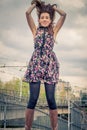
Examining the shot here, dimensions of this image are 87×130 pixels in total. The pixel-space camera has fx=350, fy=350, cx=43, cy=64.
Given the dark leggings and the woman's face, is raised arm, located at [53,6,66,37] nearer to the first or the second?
the woman's face

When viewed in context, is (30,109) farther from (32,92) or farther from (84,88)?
(84,88)

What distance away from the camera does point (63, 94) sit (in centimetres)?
7038

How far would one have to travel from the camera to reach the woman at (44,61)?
14.1ft

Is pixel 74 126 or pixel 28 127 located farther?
pixel 74 126

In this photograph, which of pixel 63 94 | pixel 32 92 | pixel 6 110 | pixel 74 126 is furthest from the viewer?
pixel 63 94

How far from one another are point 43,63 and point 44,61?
3 centimetres

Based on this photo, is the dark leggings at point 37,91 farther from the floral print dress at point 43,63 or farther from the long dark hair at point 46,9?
the long dark hair at point 46,9

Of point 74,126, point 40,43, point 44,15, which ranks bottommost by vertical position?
point 74,126

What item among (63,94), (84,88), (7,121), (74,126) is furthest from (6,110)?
(63,94)

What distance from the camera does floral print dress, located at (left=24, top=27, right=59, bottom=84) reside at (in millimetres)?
4379

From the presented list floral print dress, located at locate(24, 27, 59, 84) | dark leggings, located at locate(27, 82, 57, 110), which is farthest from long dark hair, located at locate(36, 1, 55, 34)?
dark leggings, located at locate(27, 82, 57, 110)

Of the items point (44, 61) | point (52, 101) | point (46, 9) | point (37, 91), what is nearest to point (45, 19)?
point (46, 9)

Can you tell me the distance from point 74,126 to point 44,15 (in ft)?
108

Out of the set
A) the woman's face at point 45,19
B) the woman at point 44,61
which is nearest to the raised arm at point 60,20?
the woman at point 44,61
